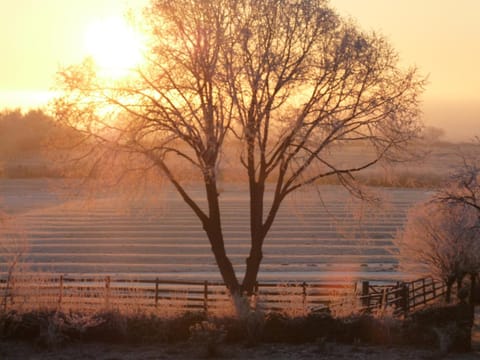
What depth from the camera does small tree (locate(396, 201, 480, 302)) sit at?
2620cm

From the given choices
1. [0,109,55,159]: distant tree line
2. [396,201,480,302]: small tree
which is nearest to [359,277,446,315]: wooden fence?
[396,201,480,302]: small tree

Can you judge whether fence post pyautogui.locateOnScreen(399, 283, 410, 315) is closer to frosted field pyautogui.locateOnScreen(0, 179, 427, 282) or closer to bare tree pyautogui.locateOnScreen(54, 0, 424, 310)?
frosted field pyautogui.locateOnScreen(0, 179, 427, 282)

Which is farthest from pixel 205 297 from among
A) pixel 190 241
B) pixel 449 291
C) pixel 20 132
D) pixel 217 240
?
pixel 20 132

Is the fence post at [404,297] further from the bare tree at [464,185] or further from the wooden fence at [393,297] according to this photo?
the bare tree at [464,185]

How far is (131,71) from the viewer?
19125 millimetres

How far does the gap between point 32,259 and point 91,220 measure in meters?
14.0

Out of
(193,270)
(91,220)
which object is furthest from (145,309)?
(91,220)

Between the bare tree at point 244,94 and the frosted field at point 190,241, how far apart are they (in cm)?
215

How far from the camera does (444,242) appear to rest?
26750 millimetres

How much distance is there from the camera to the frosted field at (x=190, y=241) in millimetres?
31719

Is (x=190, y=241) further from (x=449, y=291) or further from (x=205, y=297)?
(x=205, y=297)

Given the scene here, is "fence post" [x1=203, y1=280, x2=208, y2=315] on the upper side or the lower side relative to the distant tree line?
lower

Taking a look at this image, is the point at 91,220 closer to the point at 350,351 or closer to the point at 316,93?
the point at 316,93

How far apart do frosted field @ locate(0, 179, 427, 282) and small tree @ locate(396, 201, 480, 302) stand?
1790mm
